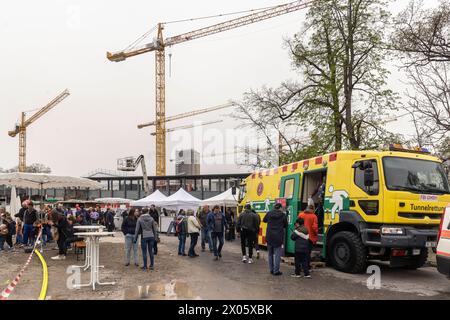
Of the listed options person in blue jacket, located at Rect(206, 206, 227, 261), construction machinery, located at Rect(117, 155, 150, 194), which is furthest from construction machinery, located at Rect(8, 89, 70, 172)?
person in blue jacket, located at Rect(206, 206, 227, 261)

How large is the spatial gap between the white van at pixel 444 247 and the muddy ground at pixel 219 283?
2.38 ft

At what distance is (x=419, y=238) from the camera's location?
9711mm

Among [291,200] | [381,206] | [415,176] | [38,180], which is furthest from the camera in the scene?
[38,180]

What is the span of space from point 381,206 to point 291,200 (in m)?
3.85

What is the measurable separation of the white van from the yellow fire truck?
1.73 m

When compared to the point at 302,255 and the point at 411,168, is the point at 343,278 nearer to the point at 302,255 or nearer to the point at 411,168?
the point at 302,255

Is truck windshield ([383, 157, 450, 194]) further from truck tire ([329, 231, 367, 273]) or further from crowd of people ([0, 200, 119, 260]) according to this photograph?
crowd of people ([0, 200, 119, 260])

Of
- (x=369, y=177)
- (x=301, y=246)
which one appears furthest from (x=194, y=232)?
(x=369, y=177)

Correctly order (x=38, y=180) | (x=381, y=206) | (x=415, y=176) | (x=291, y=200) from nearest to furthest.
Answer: (x=381, y=206) < (x=415, y=176) < (x=291, y=200) < (x=38, y=180)

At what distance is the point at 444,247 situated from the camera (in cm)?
775

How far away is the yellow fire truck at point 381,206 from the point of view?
32.0 ft

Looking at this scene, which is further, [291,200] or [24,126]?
[24,126]

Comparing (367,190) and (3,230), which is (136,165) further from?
(367,190)
